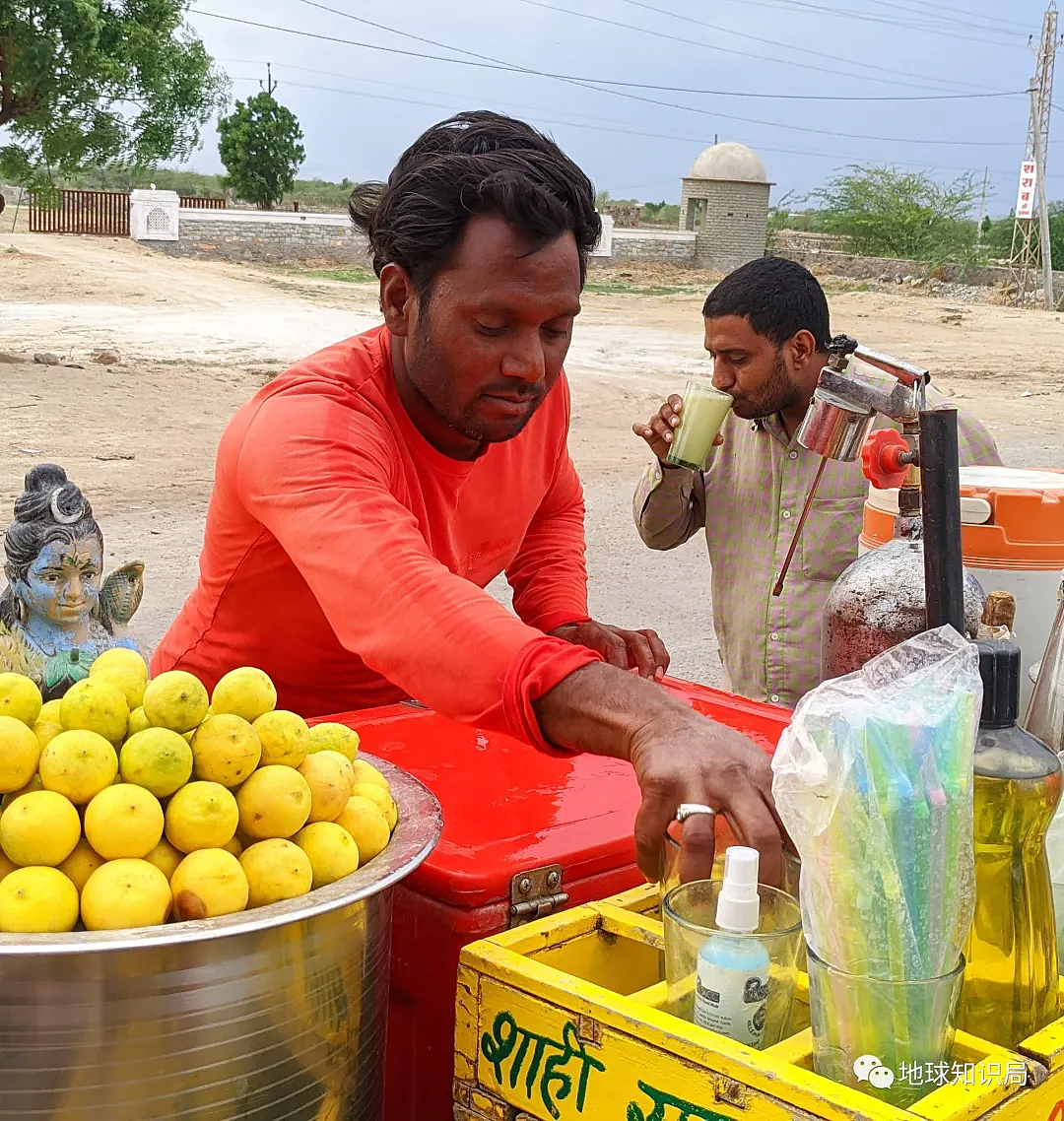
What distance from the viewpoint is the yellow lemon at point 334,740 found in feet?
4.37

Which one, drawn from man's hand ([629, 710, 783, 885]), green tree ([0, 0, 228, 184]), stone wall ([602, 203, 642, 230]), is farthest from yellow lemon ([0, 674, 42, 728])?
stone wall ([602, 203, 642, 230])

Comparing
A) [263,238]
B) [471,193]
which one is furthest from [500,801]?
[263,238]

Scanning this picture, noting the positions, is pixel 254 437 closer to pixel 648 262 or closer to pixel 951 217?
pixel 648 262

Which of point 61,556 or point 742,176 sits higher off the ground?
point 742,176

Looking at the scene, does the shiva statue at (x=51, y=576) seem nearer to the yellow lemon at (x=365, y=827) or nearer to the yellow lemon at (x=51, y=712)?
the yellow lemon at (x=51, y=712)

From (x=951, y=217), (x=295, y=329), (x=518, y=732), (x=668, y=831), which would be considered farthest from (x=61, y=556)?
(x=951, y=217)

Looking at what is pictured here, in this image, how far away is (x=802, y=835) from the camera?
100 cm

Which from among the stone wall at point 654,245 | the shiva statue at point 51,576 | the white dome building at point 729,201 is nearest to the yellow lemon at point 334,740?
the shiva statue at point 51,576

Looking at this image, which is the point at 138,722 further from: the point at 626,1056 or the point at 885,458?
the point at 885,458

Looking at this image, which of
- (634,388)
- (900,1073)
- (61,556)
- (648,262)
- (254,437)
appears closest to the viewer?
(900,1073)

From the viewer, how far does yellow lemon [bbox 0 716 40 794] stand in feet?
3.74

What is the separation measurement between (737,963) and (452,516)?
117 cm

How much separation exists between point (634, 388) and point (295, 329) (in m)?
4.89

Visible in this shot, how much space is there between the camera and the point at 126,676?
1257 mm
